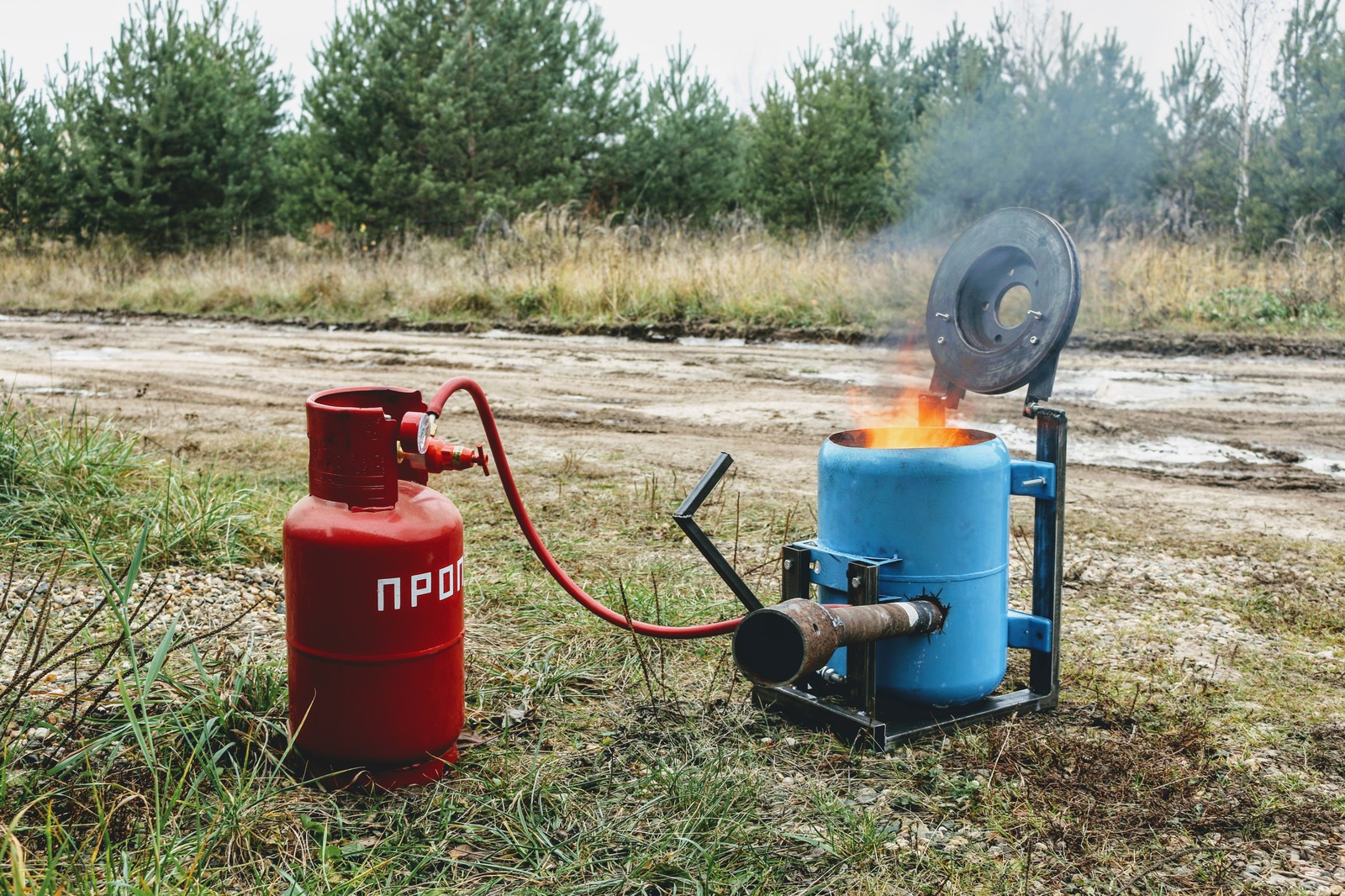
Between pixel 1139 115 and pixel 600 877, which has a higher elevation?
pixel 1139 115

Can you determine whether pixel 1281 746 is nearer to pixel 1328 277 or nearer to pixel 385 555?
pixel 385 555

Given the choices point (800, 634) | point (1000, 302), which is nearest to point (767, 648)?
point (800, 634)

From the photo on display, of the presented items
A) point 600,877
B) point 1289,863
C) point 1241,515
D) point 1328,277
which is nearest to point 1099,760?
point 1289,863

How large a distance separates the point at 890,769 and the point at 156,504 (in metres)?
2.88

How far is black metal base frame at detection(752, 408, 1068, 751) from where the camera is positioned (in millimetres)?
2516

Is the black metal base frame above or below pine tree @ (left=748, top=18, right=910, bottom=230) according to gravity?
below

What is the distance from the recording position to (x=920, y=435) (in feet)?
9.28

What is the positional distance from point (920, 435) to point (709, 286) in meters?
9.57

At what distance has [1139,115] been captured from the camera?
2269cm

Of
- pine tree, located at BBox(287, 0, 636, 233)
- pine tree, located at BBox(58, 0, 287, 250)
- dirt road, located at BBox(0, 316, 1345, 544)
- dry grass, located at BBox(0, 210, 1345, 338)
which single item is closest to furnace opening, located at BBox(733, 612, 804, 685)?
dirt road, located at BBox(0, 316, 1345, 544)

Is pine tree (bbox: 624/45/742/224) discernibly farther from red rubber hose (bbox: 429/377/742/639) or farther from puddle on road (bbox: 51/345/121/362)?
red rubber hose (bbox: 429/377/742/639)

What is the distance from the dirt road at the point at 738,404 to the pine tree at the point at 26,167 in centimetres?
1258

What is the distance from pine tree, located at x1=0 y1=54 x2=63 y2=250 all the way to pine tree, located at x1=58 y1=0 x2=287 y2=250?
49 cm

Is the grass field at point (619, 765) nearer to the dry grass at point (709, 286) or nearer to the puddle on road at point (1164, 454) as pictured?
the puddle on road at point (1164, 454)
